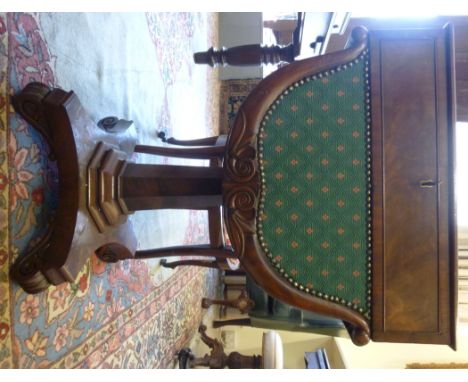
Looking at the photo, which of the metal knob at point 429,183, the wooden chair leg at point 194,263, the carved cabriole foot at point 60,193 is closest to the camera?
the metal knob at point 429,183

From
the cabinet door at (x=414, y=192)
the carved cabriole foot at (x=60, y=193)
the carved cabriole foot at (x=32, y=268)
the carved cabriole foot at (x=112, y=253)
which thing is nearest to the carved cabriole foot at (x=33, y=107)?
the carved cabriole foot at (x=60, y=193)

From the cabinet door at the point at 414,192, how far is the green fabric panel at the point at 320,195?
42mm

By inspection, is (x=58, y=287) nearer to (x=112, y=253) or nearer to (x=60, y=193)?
(x=112, y=253)

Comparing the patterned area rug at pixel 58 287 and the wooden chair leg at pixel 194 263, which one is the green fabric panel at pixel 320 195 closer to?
the patterned area rug at pixel 58 287

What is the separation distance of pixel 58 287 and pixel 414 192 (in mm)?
1077

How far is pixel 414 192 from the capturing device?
0.89m

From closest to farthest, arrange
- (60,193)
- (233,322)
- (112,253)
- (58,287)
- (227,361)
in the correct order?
(60,193) → (58,287) → (112,253) → (227,361) → (233,322)

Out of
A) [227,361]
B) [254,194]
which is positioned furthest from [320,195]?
[227,361]

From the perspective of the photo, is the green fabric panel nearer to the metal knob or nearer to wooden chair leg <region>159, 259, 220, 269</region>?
the metal knob

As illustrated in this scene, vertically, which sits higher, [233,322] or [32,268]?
[32,268]

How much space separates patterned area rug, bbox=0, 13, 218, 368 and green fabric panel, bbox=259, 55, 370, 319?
0.66m

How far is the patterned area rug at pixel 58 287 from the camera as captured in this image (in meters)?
1.07

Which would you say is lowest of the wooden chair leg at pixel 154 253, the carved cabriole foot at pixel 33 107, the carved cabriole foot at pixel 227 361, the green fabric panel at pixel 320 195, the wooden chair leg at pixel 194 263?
the carved cabriole foot at pixel 227 361

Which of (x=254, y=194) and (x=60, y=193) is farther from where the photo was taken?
(x=60, y=193)
